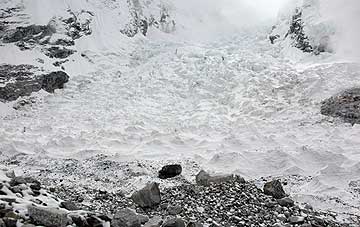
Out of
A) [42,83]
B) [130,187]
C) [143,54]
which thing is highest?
[143,54]

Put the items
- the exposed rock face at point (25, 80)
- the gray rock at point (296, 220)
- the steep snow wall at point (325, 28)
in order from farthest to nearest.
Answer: the steep snow wall at point (325, 28) < the exposed rock face at point (25, 80) < the gray rock at point (296, 220)

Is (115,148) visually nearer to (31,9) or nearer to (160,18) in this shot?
(31,9)

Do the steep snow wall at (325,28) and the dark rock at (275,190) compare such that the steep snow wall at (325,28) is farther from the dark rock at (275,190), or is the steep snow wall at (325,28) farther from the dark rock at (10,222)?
the dark rock at (10,222)

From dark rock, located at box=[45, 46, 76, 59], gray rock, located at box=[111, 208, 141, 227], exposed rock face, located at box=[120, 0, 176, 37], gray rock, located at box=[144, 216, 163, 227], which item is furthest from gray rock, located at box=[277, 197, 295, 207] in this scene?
exposed rock face, located at box=[120, 0, 176, 37]

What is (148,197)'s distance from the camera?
32.7ft

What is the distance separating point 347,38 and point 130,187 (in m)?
16.9

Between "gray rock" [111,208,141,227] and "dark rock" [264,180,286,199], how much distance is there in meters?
4.27

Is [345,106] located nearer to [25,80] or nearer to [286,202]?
[286,202]

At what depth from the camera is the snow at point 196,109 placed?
1350 cm

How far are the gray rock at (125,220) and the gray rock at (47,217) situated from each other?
98 cm

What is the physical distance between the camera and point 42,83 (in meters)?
22.2

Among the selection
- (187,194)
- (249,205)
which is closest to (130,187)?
(187,194)

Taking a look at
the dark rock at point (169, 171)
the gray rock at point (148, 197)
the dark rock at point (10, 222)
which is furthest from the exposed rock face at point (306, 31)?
the dark rock at point (10, 222)

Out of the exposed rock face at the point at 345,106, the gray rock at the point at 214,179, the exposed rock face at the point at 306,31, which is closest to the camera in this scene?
the gray rock at the point at 214,179
